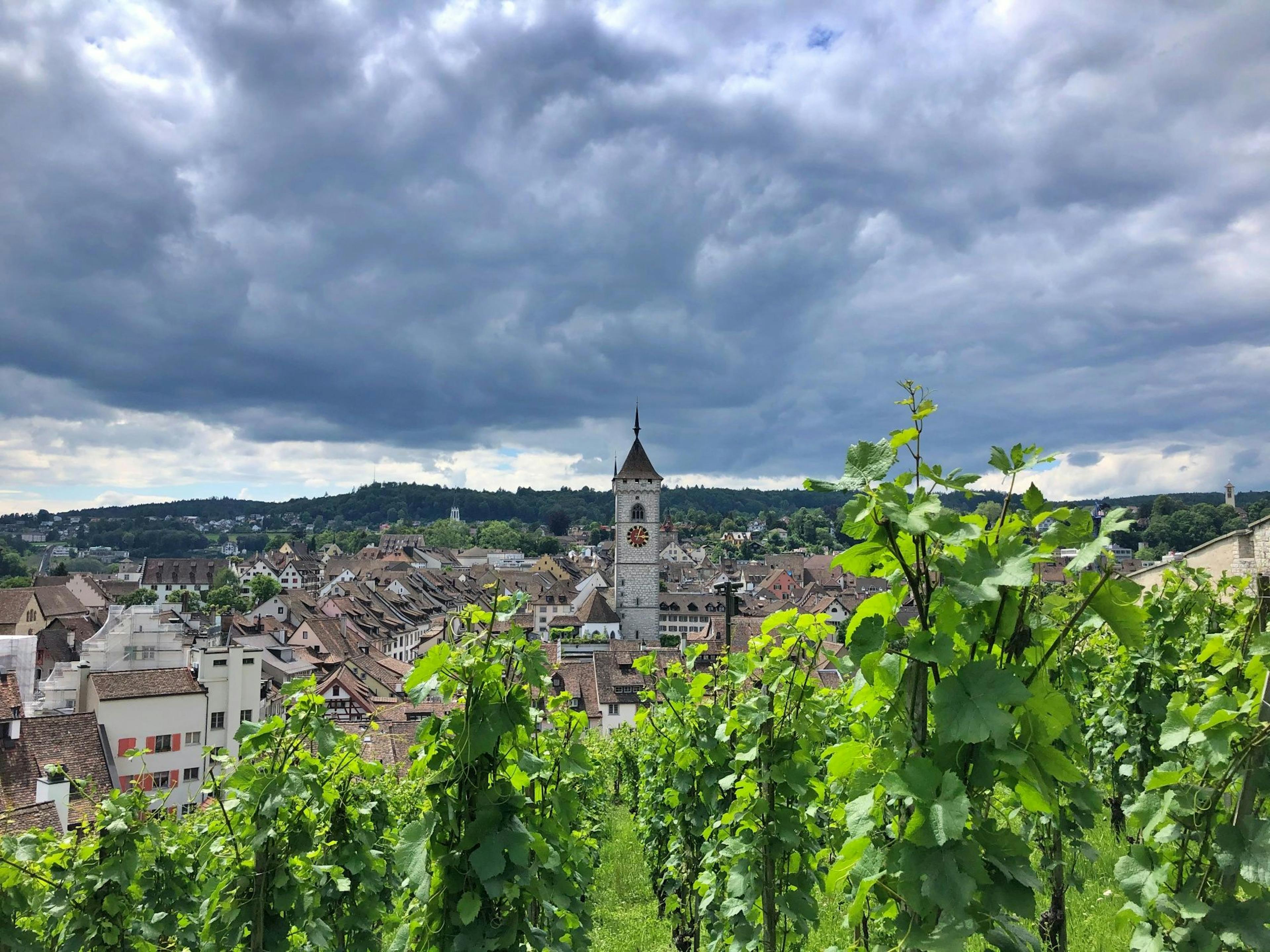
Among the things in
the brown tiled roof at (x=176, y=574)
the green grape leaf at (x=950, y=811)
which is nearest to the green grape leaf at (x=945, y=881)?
the green grape leaf at (x=950, y=811)

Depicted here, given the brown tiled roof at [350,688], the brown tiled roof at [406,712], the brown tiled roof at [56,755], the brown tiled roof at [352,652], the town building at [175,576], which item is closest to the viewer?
the brown tiled roof at [56,755]

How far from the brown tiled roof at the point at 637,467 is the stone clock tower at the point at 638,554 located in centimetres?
7

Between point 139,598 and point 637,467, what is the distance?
254ft

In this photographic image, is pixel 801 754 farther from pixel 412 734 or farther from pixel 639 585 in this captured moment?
pixel 639 585

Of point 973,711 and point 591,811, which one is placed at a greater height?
point 973,711

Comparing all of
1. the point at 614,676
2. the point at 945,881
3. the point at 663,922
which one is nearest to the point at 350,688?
the point at 614,676

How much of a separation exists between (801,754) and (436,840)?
2667mm

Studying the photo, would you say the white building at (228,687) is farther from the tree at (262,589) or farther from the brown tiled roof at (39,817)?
the tree at (262,589)

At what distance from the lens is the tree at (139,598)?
101 meters

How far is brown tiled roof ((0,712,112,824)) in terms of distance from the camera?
20188 mm

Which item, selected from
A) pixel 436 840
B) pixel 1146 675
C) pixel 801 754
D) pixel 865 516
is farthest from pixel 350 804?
pixel 1146 675

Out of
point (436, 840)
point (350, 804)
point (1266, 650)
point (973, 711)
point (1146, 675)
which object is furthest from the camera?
point (1146, 675)

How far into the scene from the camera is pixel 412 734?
27906 millimetres

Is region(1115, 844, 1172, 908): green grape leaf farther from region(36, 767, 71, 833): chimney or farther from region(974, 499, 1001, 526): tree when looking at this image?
region(36, 767, 71, 833): chimney
